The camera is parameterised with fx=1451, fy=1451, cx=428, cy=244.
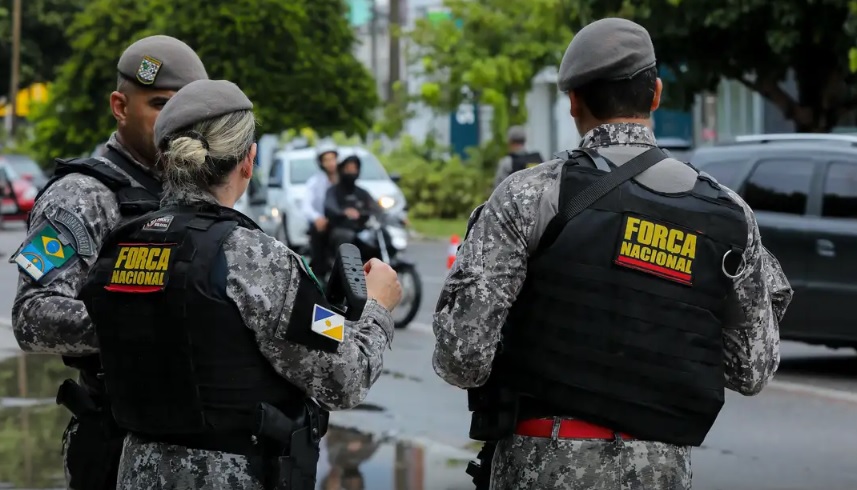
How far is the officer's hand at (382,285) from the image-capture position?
3424 mm

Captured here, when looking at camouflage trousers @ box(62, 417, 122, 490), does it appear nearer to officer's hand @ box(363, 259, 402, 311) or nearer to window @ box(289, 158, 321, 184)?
officer's hand @ box(363, 259, 402, 311)

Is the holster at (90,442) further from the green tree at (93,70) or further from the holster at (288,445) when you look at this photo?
the green tree at (93,70)

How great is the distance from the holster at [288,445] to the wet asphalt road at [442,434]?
3663mm

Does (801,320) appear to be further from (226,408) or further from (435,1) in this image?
(435,1)

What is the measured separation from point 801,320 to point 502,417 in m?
7.47

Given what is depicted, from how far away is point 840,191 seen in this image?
10.5m

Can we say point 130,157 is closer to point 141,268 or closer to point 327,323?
point 141,268

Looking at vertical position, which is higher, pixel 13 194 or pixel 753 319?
pixel 753 319

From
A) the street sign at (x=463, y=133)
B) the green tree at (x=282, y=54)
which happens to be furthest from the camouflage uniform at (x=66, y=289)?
the street sign at (x=463, y=133)

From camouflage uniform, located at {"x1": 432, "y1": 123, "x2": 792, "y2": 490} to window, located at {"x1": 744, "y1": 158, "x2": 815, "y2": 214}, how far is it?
24.9 feet

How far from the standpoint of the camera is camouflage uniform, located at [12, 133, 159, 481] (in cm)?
354

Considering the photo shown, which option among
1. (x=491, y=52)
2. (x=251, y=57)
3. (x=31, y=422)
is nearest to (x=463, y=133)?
(x=491, y=52)

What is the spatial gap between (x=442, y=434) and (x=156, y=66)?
4.66m

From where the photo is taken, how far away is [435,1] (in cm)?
4341
